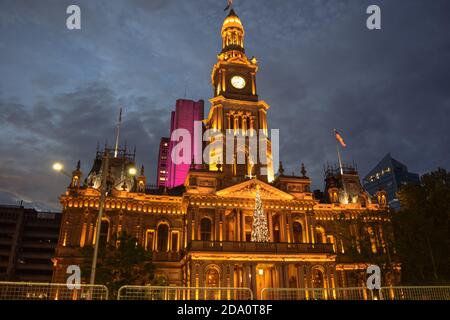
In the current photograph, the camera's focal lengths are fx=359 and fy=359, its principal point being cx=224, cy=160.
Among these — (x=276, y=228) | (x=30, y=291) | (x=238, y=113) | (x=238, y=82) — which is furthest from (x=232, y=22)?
(x=30, y=291)

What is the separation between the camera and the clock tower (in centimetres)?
5238

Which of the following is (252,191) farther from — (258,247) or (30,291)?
(30,291)

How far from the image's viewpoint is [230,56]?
61750mm

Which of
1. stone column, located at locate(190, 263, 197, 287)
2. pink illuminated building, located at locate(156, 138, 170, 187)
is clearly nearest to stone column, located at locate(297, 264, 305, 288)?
stone column, located at locate(190, 263, 197, 287)

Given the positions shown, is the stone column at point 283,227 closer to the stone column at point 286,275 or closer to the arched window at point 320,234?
the stone column at point 286,275

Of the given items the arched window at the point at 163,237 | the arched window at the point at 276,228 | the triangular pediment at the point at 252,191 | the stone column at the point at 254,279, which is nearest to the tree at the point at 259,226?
the triangular pediment at the point at 252,191

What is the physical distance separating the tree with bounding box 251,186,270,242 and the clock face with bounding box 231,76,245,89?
22.7 meters

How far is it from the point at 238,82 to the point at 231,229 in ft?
82.7

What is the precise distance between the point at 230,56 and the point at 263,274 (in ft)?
120

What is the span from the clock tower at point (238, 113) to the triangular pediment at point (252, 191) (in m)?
2.83

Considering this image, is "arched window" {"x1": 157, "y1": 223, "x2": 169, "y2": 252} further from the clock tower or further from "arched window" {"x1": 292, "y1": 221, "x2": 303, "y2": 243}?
"arched window" {"x1": 292, "y1": 221, "x2": 303, "y2": 243}

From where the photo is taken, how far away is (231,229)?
47062mm

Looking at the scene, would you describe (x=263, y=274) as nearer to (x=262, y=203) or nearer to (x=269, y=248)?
(x=269, y=248)
